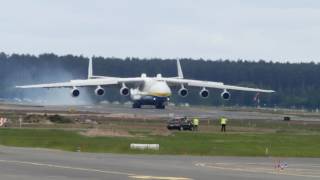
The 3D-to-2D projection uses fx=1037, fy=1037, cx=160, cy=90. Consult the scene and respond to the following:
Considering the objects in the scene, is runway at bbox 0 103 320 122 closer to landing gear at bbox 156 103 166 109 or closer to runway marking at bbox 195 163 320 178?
landing gear at bbox 156 103 166 109

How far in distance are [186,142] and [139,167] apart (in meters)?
21.3

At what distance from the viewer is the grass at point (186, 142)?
57.3m

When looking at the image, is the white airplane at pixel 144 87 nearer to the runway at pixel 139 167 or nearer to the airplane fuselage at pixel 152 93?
the airplane fuselage at pixel 152 93

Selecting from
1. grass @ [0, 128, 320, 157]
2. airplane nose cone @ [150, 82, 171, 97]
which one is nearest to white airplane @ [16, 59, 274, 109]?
airplane nose cone @ [150, 82, 171, 97]

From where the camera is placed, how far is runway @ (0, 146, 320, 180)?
38188 millimetres

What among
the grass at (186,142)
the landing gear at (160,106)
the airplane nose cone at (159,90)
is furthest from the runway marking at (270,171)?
the landing gear at (160,106)

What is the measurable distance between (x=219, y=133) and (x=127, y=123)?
1593cm

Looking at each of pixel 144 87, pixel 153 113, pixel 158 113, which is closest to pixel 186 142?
pixel 153 113

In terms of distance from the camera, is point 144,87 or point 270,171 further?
point 144,87

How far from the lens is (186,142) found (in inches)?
2522

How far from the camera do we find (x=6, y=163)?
43438 mm

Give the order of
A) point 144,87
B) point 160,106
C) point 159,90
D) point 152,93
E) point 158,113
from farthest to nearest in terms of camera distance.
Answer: point 160,106 < point 144,87 < point 152,93 < point 159,90 < point 158,113

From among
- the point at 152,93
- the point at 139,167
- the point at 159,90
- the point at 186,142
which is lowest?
the point at 139,167

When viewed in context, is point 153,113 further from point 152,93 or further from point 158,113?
point 152,93
